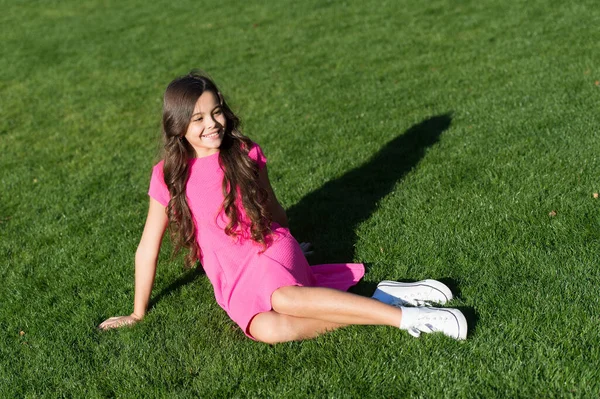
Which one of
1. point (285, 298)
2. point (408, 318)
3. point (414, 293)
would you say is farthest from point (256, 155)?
point (408, 318)

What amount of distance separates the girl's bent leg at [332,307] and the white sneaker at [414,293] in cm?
36

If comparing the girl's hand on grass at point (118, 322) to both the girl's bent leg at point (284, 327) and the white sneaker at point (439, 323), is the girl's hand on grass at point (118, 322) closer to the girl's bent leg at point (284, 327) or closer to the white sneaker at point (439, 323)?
the girl's bent leg at point (284, 327)

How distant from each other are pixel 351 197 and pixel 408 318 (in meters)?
2.15

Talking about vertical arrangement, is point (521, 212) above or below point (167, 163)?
below

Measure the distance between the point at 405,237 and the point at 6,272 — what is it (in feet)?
9.87

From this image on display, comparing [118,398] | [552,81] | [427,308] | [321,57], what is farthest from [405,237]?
[321,57]

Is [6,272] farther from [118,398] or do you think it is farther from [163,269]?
[118,398]

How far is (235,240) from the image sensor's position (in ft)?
13.0

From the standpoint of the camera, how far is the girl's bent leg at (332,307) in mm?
3533

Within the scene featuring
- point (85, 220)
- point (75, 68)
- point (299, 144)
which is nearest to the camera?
point (85, 220)

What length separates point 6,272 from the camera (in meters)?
5.05

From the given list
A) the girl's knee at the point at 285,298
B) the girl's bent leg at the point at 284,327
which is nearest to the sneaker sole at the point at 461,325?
the girl's bent leg at the point at 284,327

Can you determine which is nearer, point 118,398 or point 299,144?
point 118,398

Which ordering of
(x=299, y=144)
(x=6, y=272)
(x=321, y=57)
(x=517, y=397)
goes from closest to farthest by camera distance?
(x=517, y=397) → (x=6, y=272) → (x=299, y=144) → (x=321, y=57)
